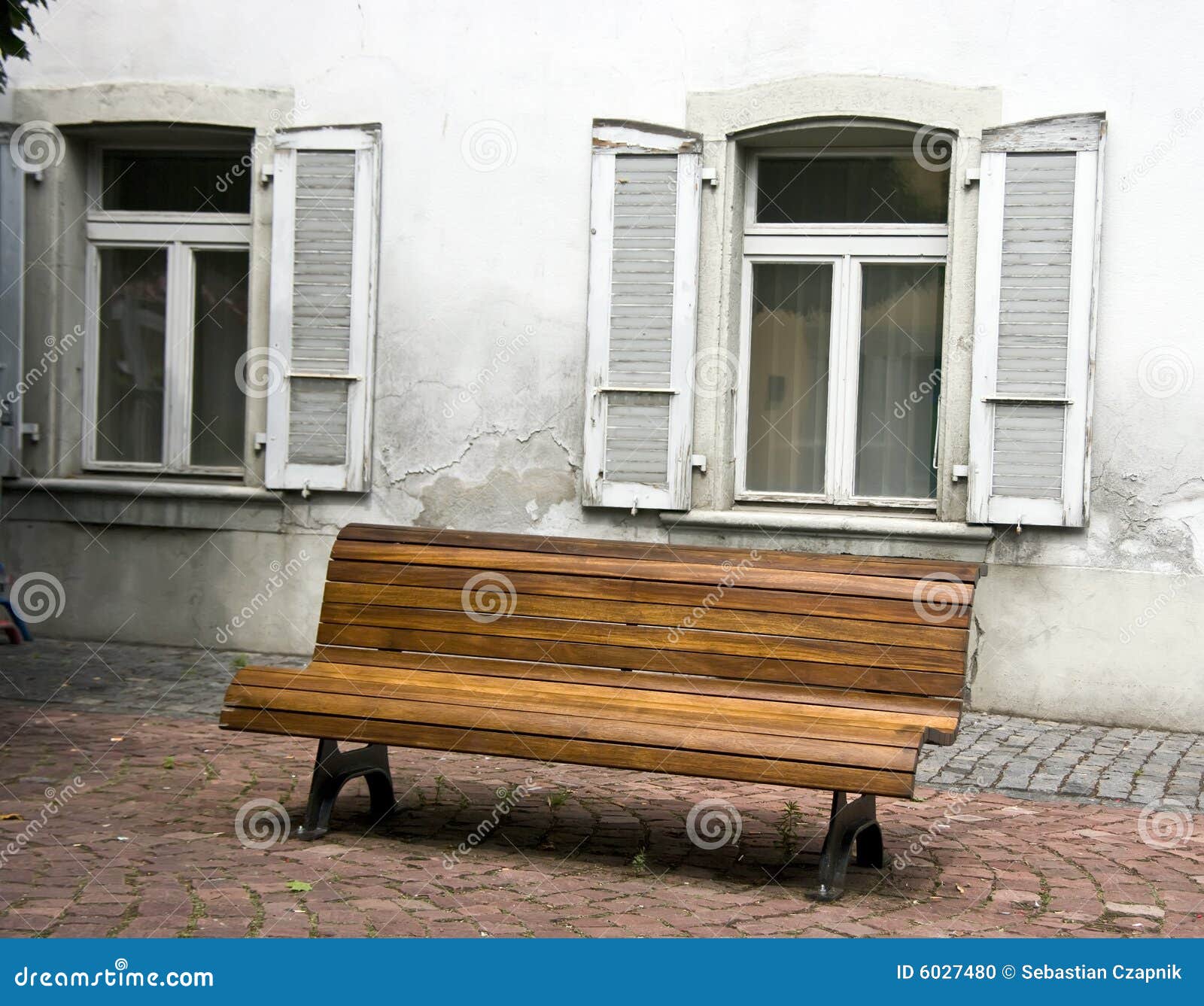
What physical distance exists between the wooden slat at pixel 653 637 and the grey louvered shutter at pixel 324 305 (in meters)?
3.44

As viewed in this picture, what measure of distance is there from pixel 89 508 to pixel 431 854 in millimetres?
5058

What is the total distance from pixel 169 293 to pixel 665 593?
5.42 metres

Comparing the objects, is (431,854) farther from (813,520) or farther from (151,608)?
(151,608)

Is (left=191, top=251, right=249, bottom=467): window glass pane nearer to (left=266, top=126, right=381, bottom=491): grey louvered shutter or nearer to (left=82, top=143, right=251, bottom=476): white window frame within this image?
(left=82, top=143, right=251, bottom=476): white window frame

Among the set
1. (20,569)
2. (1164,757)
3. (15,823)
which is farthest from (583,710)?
(20,569)

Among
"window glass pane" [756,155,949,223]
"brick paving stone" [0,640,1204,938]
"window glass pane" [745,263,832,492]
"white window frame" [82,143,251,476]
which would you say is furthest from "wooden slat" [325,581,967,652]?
"white window frame" [82,143,251,476]

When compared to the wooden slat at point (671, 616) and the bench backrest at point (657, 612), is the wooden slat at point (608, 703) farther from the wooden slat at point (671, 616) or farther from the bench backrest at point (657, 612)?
the wooden slat at point (671, 616)

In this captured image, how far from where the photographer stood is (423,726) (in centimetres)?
451

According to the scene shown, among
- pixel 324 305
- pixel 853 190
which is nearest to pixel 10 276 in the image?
pixel 324 305

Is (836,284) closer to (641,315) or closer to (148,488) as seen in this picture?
(641,315)

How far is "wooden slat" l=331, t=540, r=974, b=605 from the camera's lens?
14.8ft

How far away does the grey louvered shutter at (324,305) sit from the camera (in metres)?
8.46

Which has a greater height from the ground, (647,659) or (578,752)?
(647,659)

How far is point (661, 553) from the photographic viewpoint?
497 cm
